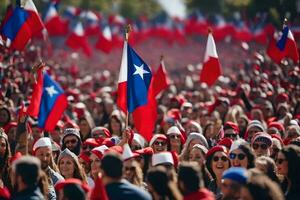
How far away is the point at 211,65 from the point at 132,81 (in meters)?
6.79

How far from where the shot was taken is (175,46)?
3369 inches

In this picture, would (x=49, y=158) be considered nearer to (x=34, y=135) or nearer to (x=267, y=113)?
(x=34, y=135)

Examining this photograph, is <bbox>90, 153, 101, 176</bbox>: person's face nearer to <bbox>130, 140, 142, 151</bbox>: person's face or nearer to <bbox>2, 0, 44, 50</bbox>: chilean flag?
<bbox>130, 140, 142, 151</bbox>: person's face

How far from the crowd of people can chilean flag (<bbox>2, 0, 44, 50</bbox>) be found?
1152 millimetres

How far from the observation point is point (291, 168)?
35.6 ft

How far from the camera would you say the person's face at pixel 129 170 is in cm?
1134

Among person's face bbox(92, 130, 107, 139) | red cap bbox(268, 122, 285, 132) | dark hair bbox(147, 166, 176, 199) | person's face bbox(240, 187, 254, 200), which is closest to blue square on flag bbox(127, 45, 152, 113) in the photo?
person's face bbox(92, 130, 107, 139)

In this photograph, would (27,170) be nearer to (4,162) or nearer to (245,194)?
(245,194)

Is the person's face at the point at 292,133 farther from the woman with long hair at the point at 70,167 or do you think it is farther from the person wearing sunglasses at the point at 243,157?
the woman with long hair at the point at 70,167

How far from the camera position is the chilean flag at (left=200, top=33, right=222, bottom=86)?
2075 cm

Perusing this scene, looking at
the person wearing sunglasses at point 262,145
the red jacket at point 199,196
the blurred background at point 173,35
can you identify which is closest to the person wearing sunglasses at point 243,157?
the person wearing sunglasses at point 262,145

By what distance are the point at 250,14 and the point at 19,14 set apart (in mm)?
32646

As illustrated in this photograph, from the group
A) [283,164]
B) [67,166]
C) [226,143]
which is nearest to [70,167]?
[67,166]

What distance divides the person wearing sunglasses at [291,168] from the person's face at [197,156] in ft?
6.70
